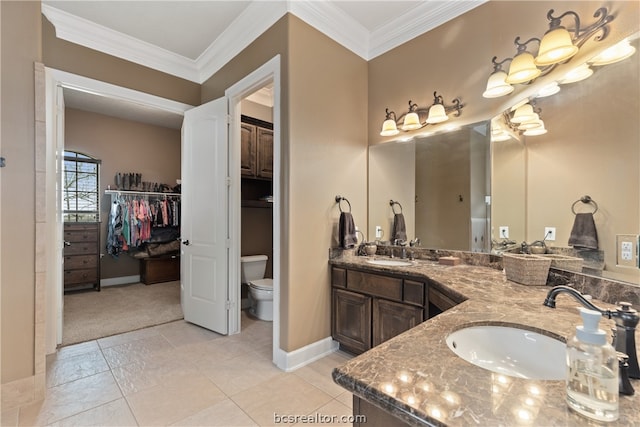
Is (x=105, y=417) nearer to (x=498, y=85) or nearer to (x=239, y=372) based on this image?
(x=239, y=372)

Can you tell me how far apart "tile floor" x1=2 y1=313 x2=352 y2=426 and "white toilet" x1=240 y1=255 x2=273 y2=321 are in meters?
0.59

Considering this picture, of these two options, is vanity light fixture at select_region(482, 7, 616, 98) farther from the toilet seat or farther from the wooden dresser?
the wooden dresser

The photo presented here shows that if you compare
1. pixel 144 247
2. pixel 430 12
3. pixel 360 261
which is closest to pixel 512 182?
pixel 360 261

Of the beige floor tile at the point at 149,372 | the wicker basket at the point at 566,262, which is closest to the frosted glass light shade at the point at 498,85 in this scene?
the wicker basket at the point at 566,262

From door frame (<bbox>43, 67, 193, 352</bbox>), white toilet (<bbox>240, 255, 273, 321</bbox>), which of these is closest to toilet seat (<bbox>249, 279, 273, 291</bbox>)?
white toilet (<bbox>240, 255, 273, 321</bbox>)

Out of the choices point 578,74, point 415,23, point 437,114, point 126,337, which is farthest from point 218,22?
point 126,337

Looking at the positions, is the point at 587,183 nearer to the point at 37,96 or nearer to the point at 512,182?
the point at 512,182

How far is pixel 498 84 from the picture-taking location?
204 centimetres

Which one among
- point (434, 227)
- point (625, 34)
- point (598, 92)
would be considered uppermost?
point (625, 34)

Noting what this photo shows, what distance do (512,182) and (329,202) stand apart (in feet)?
4.58

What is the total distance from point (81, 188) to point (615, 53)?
645 cm

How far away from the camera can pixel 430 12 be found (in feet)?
8.05

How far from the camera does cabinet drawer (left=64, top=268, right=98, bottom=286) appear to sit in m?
4.33

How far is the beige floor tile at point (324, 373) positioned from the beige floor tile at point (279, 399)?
0.05 m
